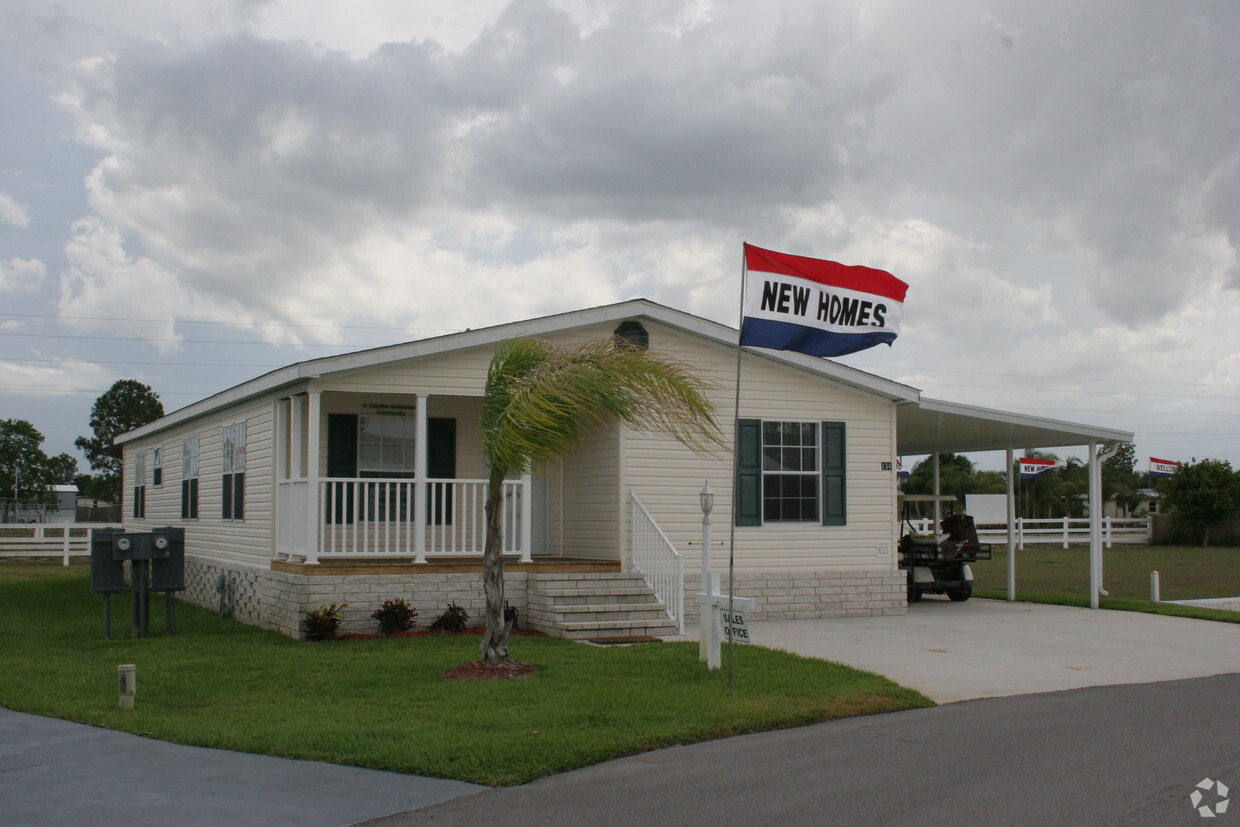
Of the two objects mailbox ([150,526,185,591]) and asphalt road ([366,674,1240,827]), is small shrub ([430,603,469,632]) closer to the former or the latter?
A: mailbox ([150,526,185,591])

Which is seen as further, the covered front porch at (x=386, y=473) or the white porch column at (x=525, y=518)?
the covered front porch at (x=386, y=473)

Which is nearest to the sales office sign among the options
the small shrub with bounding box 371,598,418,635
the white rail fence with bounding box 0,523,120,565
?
the small shrub with bounding box 371,598,418,635

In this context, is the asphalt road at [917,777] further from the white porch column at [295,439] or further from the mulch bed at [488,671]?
the white porch column at [295,439]

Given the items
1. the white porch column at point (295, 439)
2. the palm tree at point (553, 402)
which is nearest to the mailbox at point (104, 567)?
the white porch column at point (295, 439)

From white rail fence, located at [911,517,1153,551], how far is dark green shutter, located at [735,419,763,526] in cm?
2078

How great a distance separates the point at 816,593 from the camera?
15383mm

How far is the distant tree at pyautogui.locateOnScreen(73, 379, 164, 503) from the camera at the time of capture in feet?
208

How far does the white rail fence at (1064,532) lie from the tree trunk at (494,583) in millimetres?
26539

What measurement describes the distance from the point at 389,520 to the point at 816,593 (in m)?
5.90

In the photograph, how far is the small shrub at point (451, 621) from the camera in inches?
513

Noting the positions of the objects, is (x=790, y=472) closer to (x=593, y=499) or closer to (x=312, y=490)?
(x=593, y=499)

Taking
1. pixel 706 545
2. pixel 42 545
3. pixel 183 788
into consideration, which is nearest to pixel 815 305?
pixel 706 545

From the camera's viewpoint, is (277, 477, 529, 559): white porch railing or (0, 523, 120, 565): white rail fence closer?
(277, 477, 529, 559): white porch railing

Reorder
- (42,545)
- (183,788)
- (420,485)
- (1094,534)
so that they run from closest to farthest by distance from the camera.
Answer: (183,788), (420,485), (1094,534), (42,545)
